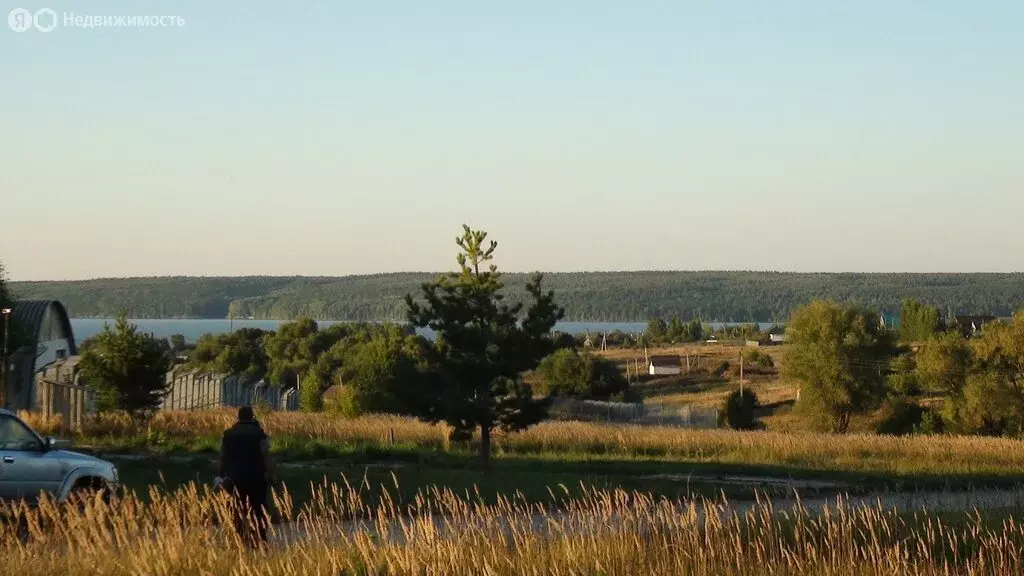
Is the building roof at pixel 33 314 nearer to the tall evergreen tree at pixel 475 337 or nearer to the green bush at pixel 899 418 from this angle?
the tall evergreen tree at pixel 475 337

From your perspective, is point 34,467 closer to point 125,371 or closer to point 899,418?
point 125,371

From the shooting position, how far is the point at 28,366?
50406mm

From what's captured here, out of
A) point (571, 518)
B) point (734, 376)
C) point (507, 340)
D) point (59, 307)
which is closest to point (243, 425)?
point (571, 518)

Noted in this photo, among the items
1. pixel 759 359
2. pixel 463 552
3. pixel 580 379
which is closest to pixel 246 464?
pixel 463 552

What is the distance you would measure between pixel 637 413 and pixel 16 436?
5589cm

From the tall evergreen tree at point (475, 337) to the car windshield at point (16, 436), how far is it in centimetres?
1341

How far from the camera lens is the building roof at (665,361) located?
121 metres

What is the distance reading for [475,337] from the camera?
1152 inches

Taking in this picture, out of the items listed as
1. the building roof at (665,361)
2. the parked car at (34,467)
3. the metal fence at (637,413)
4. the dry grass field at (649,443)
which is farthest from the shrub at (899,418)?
the parked car at (34,467)

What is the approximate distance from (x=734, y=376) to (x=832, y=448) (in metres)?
67.9

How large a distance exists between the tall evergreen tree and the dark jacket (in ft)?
47.8

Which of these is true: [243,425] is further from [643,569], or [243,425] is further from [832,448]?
[832,448]

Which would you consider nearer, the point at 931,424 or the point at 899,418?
the point at 931,424

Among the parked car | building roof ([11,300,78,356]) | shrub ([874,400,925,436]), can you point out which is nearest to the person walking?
the parked car
